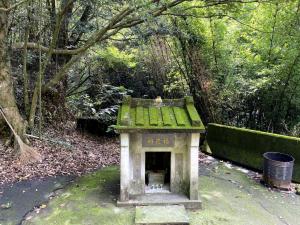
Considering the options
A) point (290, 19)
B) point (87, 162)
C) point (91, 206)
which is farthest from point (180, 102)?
point (290, 19)

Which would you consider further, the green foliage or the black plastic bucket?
the green foliage

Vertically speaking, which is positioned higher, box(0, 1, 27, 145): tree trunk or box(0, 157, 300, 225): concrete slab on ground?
box(0, 1, 27, 145): tree trunk

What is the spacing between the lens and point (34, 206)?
4.15 meters

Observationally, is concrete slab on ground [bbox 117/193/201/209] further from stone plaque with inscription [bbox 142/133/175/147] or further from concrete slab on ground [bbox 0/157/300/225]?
stone plaque with inscription [bbox 142/133/175/147]

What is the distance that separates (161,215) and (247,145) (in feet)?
9.69

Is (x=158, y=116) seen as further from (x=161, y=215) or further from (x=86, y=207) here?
(x=86, y=207)

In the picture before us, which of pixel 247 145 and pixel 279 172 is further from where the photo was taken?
pixel 247 145

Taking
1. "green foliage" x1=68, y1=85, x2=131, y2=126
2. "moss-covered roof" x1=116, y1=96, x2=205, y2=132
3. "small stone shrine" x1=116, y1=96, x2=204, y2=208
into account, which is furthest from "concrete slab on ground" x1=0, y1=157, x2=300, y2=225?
"green foliage" x1=68, y1=85, x2=131, y2=126

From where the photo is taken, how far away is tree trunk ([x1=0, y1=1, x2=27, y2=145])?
5.59 metres

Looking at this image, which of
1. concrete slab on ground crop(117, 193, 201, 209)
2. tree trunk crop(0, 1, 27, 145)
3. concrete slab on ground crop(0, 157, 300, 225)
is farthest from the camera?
tree trunk crop(0, 1, 27, 145)

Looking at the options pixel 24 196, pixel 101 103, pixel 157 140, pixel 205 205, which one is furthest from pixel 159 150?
pixel 101 103

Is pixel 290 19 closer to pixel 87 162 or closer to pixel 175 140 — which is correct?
pixel 175 140

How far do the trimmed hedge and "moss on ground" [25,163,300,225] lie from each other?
2.23 feet

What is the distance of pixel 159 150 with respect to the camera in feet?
14.1
